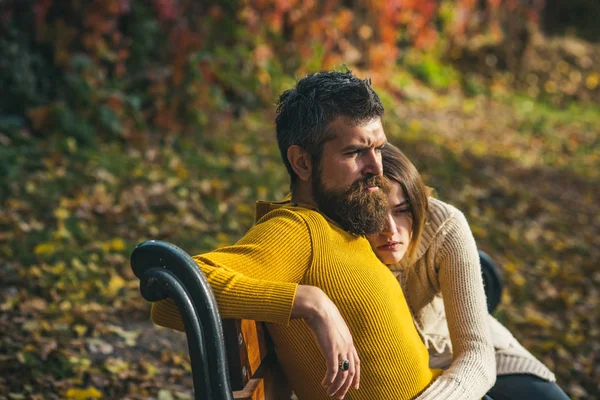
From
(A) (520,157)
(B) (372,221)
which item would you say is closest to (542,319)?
(B) (372,221)

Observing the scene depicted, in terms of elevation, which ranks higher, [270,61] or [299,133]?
[299,133]

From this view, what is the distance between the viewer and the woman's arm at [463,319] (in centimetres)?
237

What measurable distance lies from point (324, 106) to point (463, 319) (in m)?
0.85

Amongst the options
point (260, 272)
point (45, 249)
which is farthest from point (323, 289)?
point (45, 249)

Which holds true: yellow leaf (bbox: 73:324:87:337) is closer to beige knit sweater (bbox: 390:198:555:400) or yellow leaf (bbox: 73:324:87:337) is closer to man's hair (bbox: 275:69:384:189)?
beige knit sweater (bbox: 390:198:555:400)

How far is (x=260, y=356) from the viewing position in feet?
7.04

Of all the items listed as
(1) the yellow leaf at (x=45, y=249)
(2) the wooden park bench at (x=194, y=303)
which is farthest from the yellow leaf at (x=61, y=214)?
(2) the wooden park bench at (x=194, y=303)

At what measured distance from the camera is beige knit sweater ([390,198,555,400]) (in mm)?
2416

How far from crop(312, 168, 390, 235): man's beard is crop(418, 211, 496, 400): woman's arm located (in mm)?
397

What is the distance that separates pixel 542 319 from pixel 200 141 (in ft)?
12.5

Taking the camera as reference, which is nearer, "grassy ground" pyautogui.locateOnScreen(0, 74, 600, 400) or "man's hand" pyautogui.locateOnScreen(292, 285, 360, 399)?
"man's hand" pyautogui.locateOnScreen(292, 285, 360, 399)

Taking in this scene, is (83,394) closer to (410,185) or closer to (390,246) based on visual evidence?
(390,246)

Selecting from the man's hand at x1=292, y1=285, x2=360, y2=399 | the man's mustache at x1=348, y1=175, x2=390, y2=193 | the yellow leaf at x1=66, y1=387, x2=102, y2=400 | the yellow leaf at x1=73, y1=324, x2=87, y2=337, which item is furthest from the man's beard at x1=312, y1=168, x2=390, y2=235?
the yellow leaf at x1=73, y1=324, x2=87, y2=337

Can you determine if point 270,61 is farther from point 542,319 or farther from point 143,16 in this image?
point 542,319
